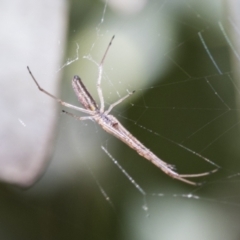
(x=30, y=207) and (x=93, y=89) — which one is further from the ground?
(x=93, y=89)

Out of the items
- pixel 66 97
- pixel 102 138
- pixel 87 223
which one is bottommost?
pixel 87 223

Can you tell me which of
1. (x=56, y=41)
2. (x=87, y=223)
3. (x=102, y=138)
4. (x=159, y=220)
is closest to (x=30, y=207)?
(x=87, y=223)

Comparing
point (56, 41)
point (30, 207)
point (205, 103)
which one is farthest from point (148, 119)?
point (30, 207)

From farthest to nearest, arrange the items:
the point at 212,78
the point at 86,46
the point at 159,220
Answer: the point at 159,220 < the point at 212,78 < the point at 86,46

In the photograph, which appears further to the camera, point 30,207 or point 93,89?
point 30,207

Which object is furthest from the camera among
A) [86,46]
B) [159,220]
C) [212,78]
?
[159,220]

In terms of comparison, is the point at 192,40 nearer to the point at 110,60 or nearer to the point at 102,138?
the point at 110,60
